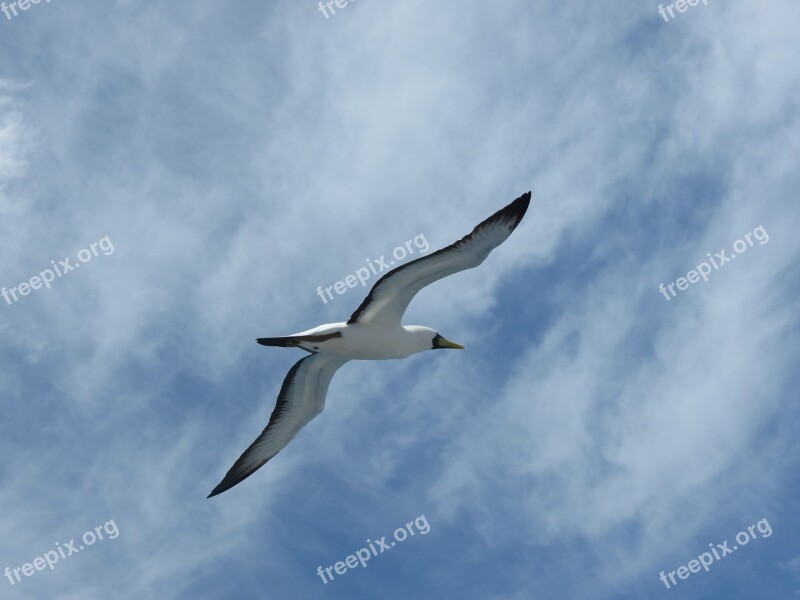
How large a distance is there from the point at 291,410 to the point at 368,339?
13.4 feet

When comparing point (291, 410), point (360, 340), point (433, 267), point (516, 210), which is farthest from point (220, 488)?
point (516, 210)

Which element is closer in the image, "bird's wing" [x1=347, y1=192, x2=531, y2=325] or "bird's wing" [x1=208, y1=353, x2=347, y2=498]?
"bird's wing" [x1=347, y1=192, x2=531, y2=325]

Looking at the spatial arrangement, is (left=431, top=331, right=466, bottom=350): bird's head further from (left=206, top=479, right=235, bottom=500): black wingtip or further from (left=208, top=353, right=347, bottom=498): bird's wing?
(left=206, top=479, right=235, bottom=500): black wingtip

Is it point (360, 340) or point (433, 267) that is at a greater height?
point (360, 340)

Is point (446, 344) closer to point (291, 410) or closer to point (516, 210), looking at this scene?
point (291, 410)

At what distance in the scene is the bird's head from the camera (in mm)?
25406

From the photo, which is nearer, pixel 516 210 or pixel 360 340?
pixel 516 210

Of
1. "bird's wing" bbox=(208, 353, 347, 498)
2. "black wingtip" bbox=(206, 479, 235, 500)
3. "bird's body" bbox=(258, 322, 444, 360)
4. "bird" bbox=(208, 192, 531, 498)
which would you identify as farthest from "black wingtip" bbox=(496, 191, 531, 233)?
"black wingtip" bbox=(206, 479, 235, 500)

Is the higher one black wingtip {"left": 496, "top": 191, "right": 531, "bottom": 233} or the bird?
the bird

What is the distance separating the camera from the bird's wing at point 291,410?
84.0 feet

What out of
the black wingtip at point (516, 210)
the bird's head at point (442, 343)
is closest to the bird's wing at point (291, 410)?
the bird's head at point (442, 343)

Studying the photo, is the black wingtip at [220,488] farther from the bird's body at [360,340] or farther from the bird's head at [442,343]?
the bird's head at [442,343]

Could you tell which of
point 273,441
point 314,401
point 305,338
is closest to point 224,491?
point 273,441

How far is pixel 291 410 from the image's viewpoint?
85.6 feet
